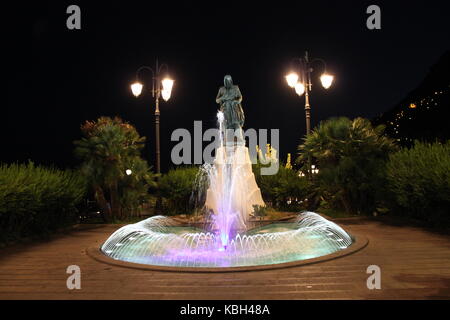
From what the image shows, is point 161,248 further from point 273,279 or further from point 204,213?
point 204,213

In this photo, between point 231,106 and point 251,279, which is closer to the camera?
point 251,279

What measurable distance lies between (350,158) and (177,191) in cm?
627

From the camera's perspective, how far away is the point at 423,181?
9016 millimetres

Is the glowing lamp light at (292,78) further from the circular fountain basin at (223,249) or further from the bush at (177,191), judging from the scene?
the circular fountain basin at (223,249)

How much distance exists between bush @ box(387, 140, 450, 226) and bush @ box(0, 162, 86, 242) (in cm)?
893

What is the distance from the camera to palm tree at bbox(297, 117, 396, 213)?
12547 mm

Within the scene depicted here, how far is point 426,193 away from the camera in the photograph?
29.9 ft

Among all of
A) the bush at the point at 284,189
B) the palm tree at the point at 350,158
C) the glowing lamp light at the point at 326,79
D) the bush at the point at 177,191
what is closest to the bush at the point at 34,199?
the bush at the point at 177,191

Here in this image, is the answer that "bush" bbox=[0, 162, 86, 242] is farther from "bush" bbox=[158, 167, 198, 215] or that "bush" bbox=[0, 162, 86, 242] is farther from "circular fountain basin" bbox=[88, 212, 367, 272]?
"bush" bbox=[158, 167, 198, 215]

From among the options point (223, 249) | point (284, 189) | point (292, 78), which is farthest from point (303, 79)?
point (223, 249)

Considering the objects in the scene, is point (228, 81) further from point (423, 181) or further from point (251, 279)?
point (251, 279)

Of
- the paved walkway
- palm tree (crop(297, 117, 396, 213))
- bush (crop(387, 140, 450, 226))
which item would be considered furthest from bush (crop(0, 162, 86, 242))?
bush (crop(387, 140, 450, 226))

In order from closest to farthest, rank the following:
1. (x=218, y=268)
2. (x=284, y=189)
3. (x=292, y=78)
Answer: (x=218, y=268), (x=292, y=78), (x=284, y=189)

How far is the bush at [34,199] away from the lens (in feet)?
27.2
